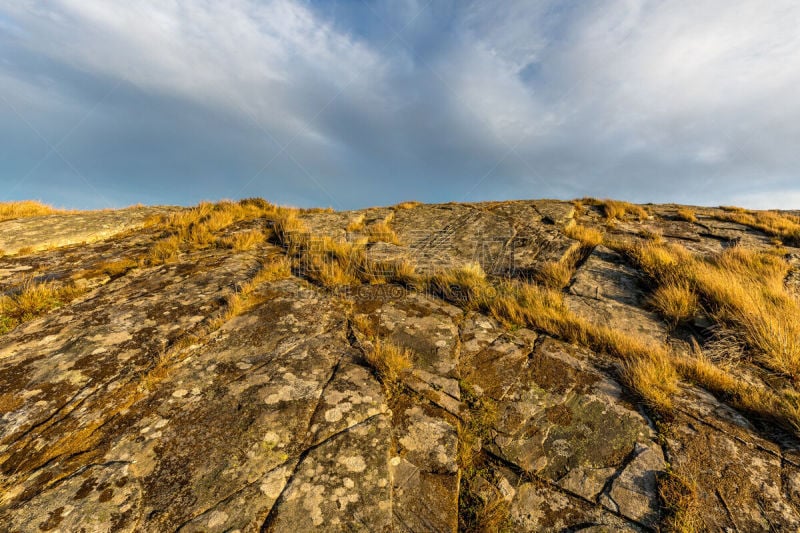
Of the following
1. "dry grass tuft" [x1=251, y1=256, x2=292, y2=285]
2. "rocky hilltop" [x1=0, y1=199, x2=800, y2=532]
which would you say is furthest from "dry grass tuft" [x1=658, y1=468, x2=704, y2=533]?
"dry grass tuft" [x1=251, y1=256, x2=292, y2=285]

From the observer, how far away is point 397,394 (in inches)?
124

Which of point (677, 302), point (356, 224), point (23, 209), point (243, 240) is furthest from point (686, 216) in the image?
point (23, 209)

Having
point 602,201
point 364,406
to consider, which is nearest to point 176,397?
point 364,406

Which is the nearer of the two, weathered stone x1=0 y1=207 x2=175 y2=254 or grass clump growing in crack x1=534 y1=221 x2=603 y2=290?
grass clump growing in crack x1=534 y1=221 x2=603 y2=290

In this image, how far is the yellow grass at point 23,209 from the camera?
31.1 feet

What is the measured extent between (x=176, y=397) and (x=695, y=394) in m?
5.01

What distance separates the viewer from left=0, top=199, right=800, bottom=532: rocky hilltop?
2.18 meters

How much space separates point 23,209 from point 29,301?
29.3ft

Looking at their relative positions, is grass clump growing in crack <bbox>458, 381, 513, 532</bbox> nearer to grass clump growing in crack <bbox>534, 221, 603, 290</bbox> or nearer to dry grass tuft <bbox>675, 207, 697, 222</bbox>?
grass clump growing in crack <bbox>534, 221, 603, 290</bbox>

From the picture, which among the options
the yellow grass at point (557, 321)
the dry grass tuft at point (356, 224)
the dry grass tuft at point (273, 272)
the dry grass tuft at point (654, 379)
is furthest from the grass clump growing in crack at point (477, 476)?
the dry grass tuft at point (356, 224)

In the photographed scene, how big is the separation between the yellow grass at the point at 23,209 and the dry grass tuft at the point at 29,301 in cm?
663

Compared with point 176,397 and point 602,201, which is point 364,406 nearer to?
point 176,397

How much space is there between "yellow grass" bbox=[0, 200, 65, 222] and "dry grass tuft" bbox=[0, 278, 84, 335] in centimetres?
663

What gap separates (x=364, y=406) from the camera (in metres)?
2.95
